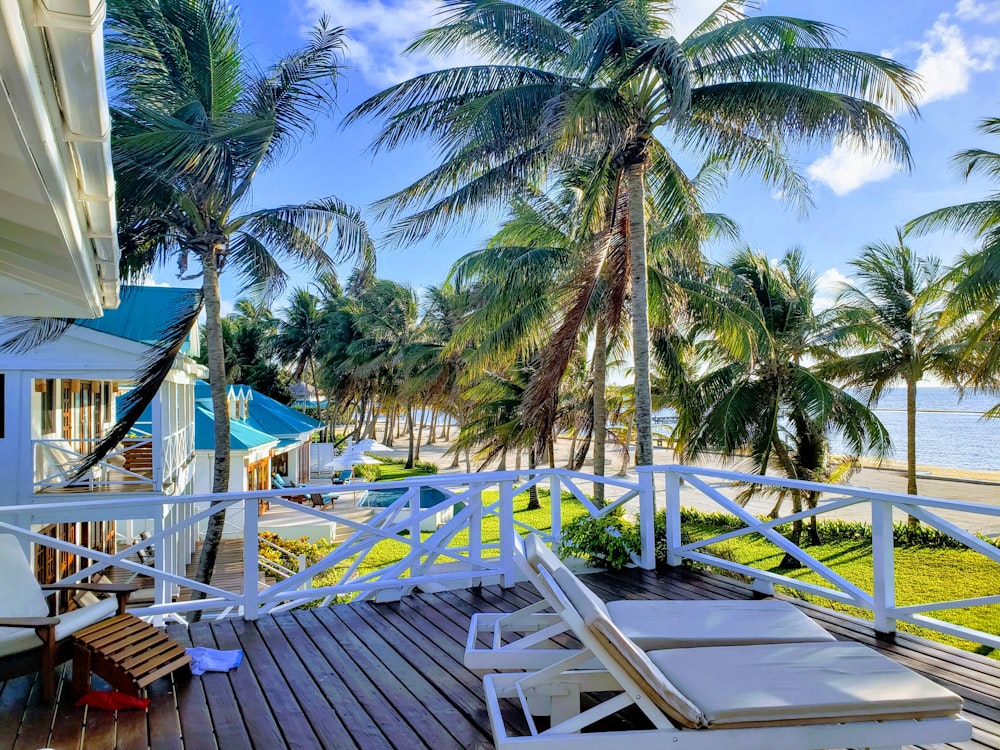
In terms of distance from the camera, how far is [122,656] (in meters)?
3.27

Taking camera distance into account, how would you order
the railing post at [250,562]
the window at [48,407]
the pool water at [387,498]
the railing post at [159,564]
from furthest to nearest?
1. the pool water at [387,498]
2. the window at [48,407]
3. the railing post at [159,564]
4. the railing post at [250,562]

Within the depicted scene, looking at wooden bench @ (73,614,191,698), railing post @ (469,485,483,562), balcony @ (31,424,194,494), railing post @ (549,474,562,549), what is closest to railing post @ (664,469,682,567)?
railing post @ (549,474,562,549)

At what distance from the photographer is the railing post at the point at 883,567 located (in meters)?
4.02

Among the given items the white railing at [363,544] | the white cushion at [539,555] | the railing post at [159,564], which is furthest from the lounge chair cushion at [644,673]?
the railing post at [159,564]

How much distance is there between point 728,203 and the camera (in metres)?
13.4

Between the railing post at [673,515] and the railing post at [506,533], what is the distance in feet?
4.88

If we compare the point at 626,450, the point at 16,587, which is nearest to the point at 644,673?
the point at 16,587

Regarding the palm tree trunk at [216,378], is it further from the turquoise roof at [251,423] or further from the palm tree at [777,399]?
the palm tree at [777,399]

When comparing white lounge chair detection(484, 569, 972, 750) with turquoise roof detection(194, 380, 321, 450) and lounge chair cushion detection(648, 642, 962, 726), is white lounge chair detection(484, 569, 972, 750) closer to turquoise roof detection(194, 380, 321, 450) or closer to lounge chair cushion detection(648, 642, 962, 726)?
lounge chair cushion detection(648, 642, 962, 726)

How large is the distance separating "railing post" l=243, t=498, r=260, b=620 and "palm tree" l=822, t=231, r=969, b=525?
17.3 meters

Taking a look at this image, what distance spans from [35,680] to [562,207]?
11865 millimetres

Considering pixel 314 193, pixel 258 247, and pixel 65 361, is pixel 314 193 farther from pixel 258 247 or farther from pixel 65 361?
pixel 65 361

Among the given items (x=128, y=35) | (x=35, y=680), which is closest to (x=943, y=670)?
(x=35, y=680)

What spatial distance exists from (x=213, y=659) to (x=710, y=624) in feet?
9.29
